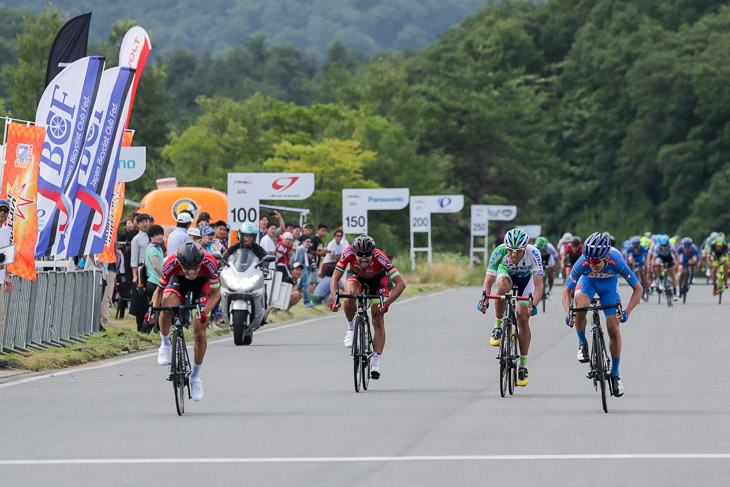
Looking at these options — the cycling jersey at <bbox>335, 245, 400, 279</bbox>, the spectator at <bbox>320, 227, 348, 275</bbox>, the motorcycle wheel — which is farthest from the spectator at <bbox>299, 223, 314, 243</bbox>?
the cycling jersey at <bbox>335, 245, 400, 279</bbox>

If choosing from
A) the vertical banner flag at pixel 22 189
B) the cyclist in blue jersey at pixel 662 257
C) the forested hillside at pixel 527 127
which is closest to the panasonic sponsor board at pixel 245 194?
the cyclist in blue jersey at pixel 662 257

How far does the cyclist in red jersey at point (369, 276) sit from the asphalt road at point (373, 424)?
54cm

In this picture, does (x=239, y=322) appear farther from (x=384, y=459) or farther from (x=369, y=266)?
(x=384, y=459)

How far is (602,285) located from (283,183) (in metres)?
19.0

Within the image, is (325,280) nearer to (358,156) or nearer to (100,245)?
(100,245)

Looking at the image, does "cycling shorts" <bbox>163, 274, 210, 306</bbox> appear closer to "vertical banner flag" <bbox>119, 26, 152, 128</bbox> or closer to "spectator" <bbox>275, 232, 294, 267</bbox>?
"vertical banner flag" <bbox>119, 26, 152, 128</bbox>

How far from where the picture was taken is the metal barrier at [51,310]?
56.6ft

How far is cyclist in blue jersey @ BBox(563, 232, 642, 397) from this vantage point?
12953 mm

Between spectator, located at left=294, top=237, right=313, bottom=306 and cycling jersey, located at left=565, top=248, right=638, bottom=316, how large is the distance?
14928 millimetres

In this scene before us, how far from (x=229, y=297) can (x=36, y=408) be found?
7554mm

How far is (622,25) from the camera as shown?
104625mm

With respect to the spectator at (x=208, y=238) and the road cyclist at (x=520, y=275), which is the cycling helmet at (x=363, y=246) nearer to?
the road cyclist at (x=520, y=275)

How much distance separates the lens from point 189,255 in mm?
12430

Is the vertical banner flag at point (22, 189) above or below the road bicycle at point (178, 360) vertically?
above
